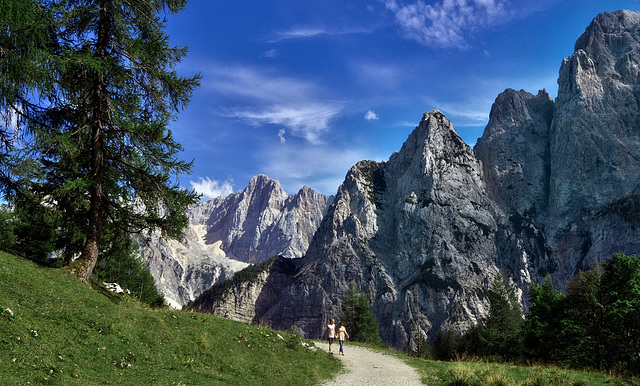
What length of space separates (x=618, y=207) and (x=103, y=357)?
241 metres

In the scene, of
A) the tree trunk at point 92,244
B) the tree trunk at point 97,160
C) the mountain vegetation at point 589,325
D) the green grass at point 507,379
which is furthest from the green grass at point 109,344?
the mountain vegetation at point 589,325

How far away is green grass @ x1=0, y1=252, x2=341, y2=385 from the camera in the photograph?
30.7 feet

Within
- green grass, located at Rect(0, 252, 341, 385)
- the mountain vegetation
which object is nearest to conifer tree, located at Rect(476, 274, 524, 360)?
the mountain vegetation

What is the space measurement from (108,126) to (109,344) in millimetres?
11135

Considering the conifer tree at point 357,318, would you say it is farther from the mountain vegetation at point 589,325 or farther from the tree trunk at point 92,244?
the tree trunk at point 92,244

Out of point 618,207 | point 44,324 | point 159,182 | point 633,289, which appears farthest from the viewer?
point 618,207

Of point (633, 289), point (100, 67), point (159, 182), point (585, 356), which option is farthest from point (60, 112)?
point (585, 356)

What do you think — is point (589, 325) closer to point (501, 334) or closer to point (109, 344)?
point (501, 334)

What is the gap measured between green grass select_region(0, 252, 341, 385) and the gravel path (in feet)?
4.64

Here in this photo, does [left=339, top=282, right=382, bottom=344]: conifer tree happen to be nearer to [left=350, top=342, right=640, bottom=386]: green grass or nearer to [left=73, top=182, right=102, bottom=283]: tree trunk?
[left=350, top=342, right=640, bottom=386]: green grass

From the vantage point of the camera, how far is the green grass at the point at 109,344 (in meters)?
9.36

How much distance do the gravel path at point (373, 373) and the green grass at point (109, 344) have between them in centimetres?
142

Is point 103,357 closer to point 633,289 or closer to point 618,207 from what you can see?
point 633,289

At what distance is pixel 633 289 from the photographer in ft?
110
